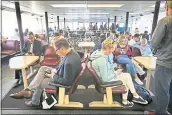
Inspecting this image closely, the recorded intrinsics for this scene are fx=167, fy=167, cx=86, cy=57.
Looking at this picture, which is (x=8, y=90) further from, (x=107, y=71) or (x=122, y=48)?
(x=122, y=48)

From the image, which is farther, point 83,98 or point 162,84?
point 83,98

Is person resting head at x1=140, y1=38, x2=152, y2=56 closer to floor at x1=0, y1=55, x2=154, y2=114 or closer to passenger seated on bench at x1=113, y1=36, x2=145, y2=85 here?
passenger seated on bench at x1=113, y1=36, x2=145, y2=85

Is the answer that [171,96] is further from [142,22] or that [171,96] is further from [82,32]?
[142,22]

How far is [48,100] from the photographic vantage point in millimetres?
2543

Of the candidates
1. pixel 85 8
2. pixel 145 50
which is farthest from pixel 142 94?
pixel 85 8

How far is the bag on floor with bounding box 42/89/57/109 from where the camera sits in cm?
252

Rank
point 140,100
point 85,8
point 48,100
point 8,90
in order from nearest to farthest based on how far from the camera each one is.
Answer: point 48,100, point 140,100, point 8,90, point 85,8

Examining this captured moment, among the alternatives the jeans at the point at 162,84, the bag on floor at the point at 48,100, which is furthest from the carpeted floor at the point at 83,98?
the jeans at the point at 162,84

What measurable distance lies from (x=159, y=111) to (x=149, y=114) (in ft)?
0.98

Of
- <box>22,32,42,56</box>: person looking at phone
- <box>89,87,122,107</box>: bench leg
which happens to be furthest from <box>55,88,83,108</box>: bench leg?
<box>22,32,42,56</box>: person looking at phone

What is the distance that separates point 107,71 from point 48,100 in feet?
3.29

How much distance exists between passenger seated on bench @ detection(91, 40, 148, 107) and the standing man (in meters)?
0.65

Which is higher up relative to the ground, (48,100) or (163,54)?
(163,54)

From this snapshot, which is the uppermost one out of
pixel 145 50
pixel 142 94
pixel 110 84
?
pixel 145 50
